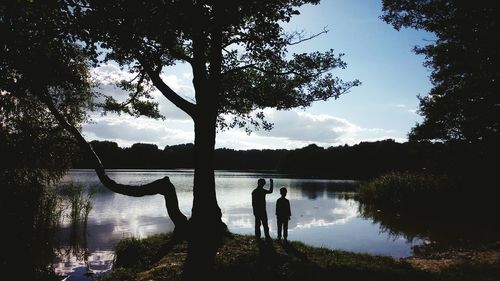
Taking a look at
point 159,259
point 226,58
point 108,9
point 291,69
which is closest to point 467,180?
point 291,69

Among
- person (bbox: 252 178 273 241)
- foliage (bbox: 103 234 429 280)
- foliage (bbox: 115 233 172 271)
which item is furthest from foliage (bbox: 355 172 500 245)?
foliage (bbox: 115 233 172 271)

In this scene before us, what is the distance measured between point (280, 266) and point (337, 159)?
10905cm

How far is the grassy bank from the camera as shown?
937 centimetres

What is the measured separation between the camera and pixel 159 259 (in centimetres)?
1153

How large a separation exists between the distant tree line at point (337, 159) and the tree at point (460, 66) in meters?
1.32

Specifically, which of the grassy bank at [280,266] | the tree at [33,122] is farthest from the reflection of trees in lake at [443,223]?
the tree at [33,122]

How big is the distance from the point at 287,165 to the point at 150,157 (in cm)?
5332

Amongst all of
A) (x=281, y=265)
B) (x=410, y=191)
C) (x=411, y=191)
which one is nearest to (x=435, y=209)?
(x=411, y=191)

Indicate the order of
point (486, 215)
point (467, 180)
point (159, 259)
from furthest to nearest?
point (467, 180)
point (486, 215)
point (159, 259)

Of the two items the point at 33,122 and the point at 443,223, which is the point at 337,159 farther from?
the point at 33,122

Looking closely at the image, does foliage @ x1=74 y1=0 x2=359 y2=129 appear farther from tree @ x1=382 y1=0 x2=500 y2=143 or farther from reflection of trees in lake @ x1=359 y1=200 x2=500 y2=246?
reflection of trees in lake @ x1=359 y1=200 x2=500 y2=246

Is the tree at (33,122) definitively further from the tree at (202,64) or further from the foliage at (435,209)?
the foliage at (435,209)

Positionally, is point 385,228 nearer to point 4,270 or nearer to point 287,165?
point 4,270

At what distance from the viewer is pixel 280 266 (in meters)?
10.0
